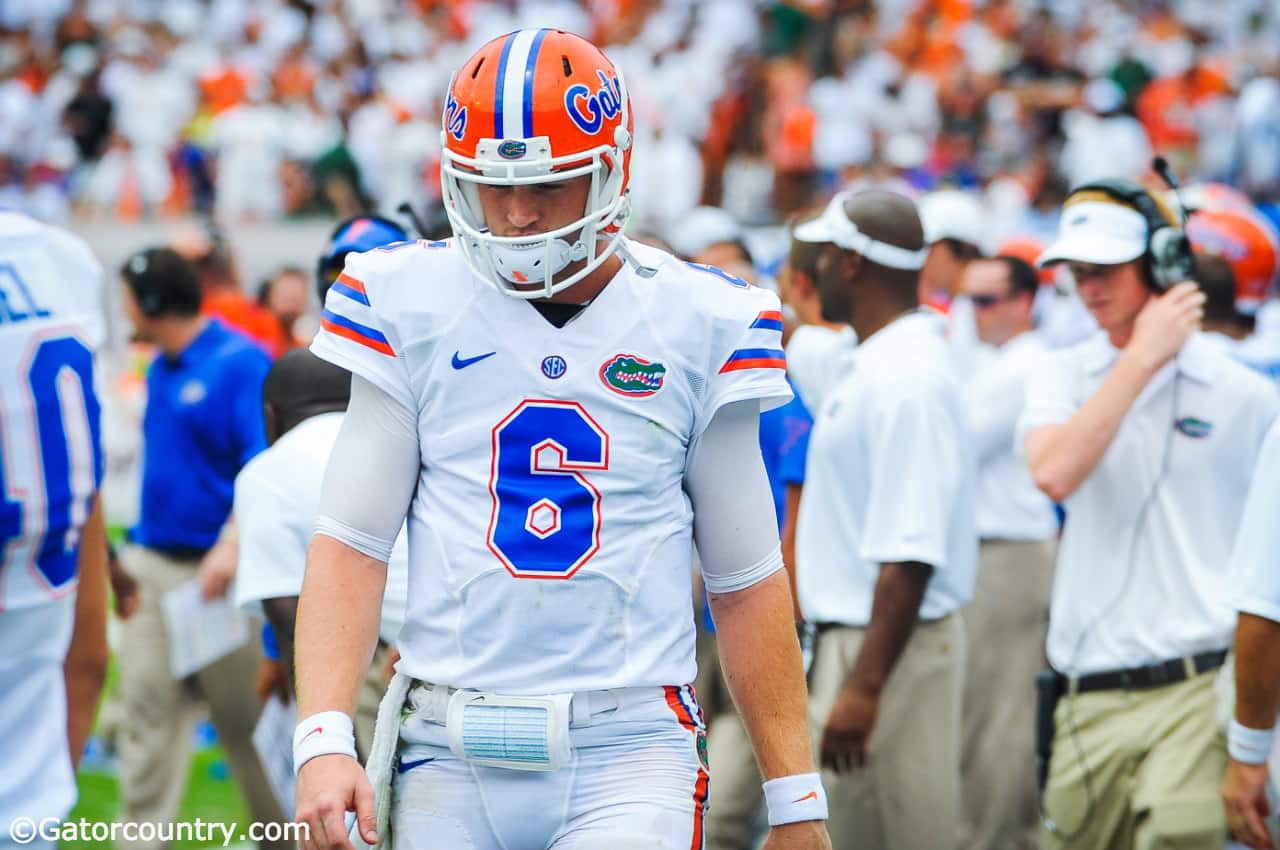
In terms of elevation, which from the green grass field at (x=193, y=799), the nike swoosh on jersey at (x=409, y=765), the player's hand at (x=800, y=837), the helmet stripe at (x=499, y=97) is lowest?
the green grass field at (x=193, y=799)

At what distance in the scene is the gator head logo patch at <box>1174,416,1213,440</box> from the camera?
13.5 ft

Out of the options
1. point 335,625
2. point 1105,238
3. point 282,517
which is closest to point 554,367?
point 335,625

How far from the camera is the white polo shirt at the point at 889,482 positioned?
4.27 m

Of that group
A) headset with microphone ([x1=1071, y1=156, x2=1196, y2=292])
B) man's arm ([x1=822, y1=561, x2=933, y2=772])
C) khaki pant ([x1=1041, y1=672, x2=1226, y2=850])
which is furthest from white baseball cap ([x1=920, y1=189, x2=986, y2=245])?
khaki pant ([x1=1041, y1=672, x2=1226, y2=850])

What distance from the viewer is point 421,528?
2.68 m

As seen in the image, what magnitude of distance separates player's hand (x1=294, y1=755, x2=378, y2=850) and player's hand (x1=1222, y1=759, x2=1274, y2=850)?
6.75 feet

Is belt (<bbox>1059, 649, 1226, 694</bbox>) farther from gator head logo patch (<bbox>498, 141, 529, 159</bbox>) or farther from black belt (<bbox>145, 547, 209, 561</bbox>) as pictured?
black belt (<bbox>145, 547, 209, 561</bbox>)

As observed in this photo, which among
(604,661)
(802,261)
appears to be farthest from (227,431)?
(604,661)

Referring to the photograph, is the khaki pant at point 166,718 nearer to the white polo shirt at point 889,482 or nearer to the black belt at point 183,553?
the black belt at point 183,553

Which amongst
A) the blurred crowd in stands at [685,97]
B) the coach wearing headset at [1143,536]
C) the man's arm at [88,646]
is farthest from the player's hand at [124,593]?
the blurred crowd in stands at [685,97]

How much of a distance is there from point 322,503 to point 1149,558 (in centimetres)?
230

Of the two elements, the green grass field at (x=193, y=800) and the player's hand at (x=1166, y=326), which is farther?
the green grass field at (x=193, y=800)

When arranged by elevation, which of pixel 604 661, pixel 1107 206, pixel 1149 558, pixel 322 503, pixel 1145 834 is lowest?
pixel 1145 834

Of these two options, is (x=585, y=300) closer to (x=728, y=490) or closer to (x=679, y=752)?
(x=728, y=490)
